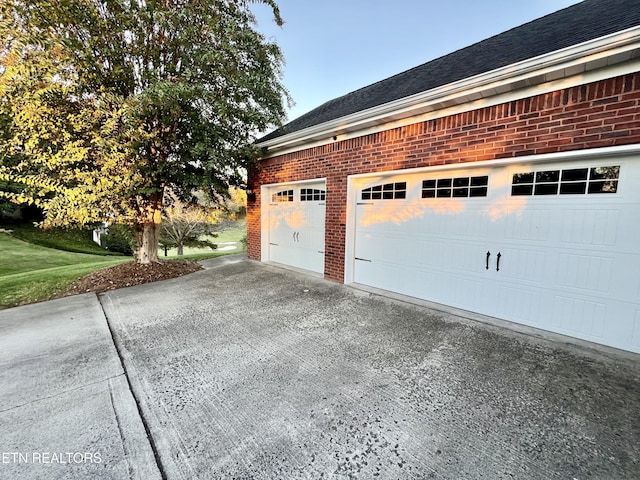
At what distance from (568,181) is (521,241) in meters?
0.85

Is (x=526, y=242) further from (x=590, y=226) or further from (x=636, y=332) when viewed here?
(x=636, y=332)

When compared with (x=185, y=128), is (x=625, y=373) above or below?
below

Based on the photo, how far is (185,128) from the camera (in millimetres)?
6098

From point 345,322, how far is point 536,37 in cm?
506

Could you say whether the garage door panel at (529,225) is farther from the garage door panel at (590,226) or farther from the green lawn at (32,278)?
the green lawn at (32,278)

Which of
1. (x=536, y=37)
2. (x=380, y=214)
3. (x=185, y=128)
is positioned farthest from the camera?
(x=185, y=128)

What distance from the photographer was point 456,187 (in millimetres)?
4191

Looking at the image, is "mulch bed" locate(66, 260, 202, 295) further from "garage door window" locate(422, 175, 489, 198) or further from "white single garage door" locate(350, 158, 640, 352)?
"garage door window" locate(422, 175, 489, 198)

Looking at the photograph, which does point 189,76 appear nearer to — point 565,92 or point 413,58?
point 565,92

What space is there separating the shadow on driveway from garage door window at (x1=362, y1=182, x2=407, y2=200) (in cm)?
208

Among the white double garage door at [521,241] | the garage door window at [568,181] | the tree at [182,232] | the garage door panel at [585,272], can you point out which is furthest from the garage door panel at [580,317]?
the tree at [182,232]

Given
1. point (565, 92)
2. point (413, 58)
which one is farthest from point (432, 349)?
point (413, 58)

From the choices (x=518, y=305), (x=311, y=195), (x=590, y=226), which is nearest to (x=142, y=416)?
(x=518, y=305)

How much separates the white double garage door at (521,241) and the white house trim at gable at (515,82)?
857 millimetres
